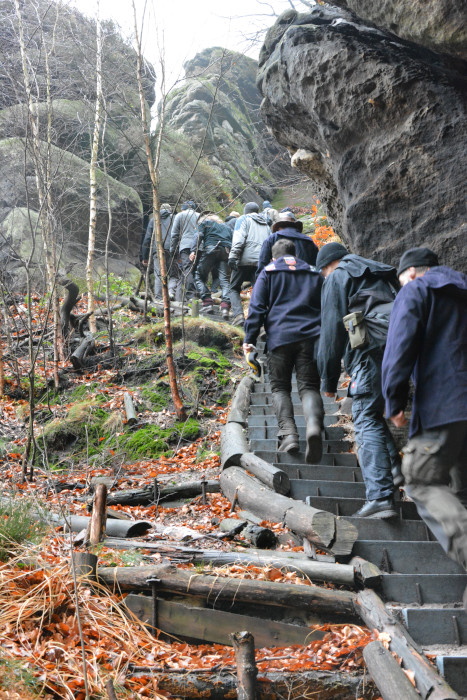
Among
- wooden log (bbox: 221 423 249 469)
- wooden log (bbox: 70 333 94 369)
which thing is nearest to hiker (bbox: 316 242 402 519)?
wooden log (bbox: 221 423 249 469)

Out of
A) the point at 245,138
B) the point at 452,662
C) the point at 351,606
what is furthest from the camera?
the point at 245,138

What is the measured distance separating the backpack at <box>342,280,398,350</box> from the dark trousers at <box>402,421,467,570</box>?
1.60 meters

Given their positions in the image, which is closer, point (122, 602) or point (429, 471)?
point (429, 471)

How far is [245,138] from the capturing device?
3130 cm

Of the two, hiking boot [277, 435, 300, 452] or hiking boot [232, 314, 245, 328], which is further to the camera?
hiking boot [232, 314, 245, 328]

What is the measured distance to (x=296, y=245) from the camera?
7.81m

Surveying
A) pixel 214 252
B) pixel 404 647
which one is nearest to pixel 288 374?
pixel 404 647

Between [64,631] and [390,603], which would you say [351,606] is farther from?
[64,631]

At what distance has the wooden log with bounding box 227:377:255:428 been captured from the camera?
313 inches

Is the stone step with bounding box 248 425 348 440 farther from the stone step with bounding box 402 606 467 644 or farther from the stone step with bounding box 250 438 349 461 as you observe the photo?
the stone step with bounding box 402 606 467 644

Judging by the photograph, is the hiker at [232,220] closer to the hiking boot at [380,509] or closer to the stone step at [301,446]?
the stone step at [301,446]

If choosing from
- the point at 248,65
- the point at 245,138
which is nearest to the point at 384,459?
the point at 245,138

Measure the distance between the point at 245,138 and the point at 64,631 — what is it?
31104 mm

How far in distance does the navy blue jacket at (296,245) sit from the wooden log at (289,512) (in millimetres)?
3154
